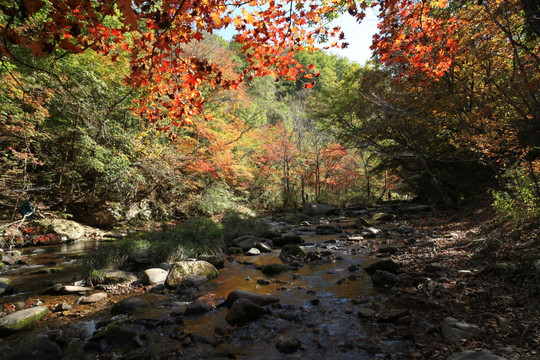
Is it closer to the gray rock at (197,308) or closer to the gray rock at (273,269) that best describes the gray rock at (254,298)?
the gray rock at (197,308)

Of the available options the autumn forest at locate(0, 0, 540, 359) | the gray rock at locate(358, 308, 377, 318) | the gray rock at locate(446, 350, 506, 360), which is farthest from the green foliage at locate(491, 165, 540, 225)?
the gray rock at locate(446, 350, 506, 360)

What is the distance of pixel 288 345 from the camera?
335 centimetres

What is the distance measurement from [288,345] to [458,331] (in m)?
2.03

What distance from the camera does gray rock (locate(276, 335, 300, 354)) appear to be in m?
A: 3.32

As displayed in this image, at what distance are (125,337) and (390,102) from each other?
1222 centimetres

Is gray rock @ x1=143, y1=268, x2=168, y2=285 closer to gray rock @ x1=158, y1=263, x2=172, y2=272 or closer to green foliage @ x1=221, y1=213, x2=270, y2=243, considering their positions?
gray rock @ x1=158, y1=263, x2=172, y2=272

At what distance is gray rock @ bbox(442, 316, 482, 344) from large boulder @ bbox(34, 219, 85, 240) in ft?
41.5

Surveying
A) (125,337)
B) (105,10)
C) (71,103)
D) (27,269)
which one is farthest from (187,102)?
(71,103)

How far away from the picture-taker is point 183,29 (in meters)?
3.50

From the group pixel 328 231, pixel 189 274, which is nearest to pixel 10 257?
pixel 189 274

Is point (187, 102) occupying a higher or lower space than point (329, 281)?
higher

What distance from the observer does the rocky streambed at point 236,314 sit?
335 cm

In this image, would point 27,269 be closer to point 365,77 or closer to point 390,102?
point 390,102

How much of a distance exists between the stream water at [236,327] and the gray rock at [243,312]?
0.11 metres
